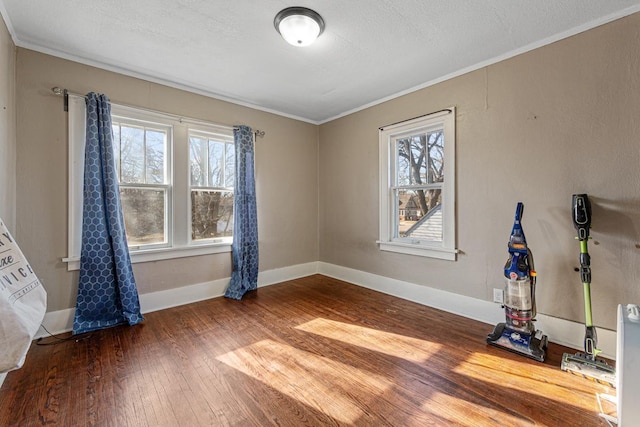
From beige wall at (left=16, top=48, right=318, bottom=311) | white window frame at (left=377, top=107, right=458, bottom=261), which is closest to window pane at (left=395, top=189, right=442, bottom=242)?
white window frame at (left=377, top=107, right=458, bottom=261)

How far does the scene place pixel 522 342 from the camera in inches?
87.1

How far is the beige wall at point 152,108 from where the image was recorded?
8.13ft

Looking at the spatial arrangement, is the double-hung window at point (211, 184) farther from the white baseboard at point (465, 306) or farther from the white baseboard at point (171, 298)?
the white baseboard at point (465, 306)

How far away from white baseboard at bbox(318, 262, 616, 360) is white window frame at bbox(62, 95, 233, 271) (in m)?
1.89

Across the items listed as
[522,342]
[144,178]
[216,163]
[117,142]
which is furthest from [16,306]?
[522,342]

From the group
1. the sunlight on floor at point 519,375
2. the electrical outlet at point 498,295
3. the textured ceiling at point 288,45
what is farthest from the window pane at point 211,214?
the electrical outlet at point 498,295

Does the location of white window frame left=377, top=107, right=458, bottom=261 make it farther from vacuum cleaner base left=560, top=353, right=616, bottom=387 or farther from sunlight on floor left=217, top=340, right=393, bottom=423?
sunlight on floor left=217, top=340, right=393, bottom=423

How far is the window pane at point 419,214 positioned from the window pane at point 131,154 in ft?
10.2

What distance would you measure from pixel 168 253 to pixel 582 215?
391 centimetres

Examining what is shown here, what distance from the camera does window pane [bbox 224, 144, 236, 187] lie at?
12.3ft

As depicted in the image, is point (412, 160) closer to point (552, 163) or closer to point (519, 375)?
point (552, 163)

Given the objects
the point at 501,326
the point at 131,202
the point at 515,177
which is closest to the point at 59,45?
the point at 131,202

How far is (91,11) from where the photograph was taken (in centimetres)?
206

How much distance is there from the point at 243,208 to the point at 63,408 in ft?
8.00
